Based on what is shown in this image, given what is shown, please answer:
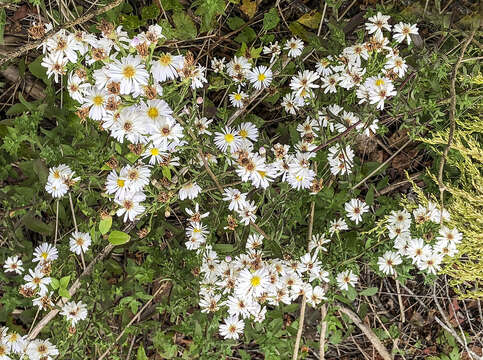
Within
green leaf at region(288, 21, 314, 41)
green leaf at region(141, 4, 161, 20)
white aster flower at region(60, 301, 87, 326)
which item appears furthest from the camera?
green leaf at region(288, 21, 314, 41)

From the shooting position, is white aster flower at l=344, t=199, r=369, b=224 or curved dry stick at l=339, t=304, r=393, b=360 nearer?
white aster flower at l=344, t=199, r=369, b=224

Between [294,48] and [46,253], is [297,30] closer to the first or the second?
[294,48]

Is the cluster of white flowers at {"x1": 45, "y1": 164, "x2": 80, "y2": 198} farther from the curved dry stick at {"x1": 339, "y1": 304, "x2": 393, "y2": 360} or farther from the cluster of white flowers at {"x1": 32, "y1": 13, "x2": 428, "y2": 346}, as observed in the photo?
the curved dry stick at {"x1": 339, "y1": 304, "x2": 393, "y2": 360}

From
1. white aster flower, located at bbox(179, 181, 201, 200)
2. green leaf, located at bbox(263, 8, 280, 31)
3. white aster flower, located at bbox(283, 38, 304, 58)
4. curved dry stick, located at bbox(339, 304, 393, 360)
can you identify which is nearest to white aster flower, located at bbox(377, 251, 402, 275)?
curved dry stick, located at bbox(339, 304, 393, 360)

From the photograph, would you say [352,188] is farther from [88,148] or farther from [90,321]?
[90,321]

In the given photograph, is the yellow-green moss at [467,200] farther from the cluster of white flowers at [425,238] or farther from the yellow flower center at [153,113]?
the yellow flower center at [153,113]

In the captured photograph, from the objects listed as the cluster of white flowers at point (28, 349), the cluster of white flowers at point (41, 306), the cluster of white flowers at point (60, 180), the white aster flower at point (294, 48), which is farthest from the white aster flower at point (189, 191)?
the cluster of white flowers at point (28, 349)

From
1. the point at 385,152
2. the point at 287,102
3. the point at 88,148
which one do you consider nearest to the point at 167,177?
the point at 88,148
